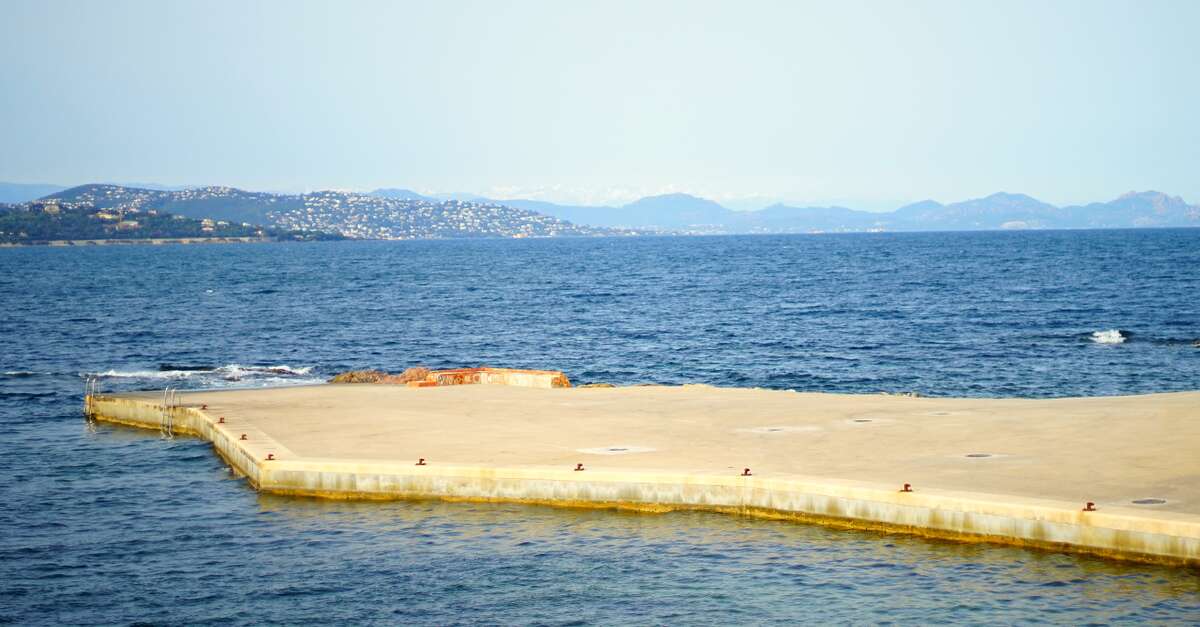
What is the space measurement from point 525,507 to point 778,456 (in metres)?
4.98

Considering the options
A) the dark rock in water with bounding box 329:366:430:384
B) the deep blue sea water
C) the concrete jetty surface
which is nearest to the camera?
the deep blue sea water

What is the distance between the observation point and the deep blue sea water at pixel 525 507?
18000mm

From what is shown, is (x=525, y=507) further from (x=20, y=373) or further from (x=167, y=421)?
(x=20, y=373)

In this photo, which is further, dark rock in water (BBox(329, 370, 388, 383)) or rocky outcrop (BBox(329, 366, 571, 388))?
dark rock in water (BBox(329, 370, 388, 383))

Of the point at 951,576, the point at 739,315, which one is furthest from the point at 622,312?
the point at 951,576

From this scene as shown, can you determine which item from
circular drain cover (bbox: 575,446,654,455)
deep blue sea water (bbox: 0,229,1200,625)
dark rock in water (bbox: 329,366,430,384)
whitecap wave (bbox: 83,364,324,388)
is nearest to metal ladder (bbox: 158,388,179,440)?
deep blue sea water (bbox: 0,229,1200,625)

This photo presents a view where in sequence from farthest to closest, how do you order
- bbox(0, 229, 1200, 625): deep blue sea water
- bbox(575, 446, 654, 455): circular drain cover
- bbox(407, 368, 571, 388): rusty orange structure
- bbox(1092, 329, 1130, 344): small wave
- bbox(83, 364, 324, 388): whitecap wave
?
bbox(1092, 329, 1130, 344): small wave, bbox(83, 364, 324, 388): whitecap wave, bbox(407, 368, 571, 388): rusty orange structure, bbox(575, 446, 654, 455): circular drain cover, bbox(0, 229, 1200, 625): deep blue sea water

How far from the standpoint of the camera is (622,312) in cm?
8588

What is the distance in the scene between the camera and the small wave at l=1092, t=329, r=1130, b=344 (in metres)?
59.2

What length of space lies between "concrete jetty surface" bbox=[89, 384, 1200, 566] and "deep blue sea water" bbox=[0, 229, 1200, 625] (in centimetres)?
44

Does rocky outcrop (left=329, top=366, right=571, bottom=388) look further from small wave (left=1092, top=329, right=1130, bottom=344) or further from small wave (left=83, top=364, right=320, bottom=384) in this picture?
small wave (left=1092, top=329, right=1130, bottom=344)

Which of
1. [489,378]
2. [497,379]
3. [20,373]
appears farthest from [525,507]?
[20,373]

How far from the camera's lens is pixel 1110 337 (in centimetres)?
6038

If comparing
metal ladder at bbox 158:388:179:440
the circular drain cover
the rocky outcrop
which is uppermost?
the circular drain cover
